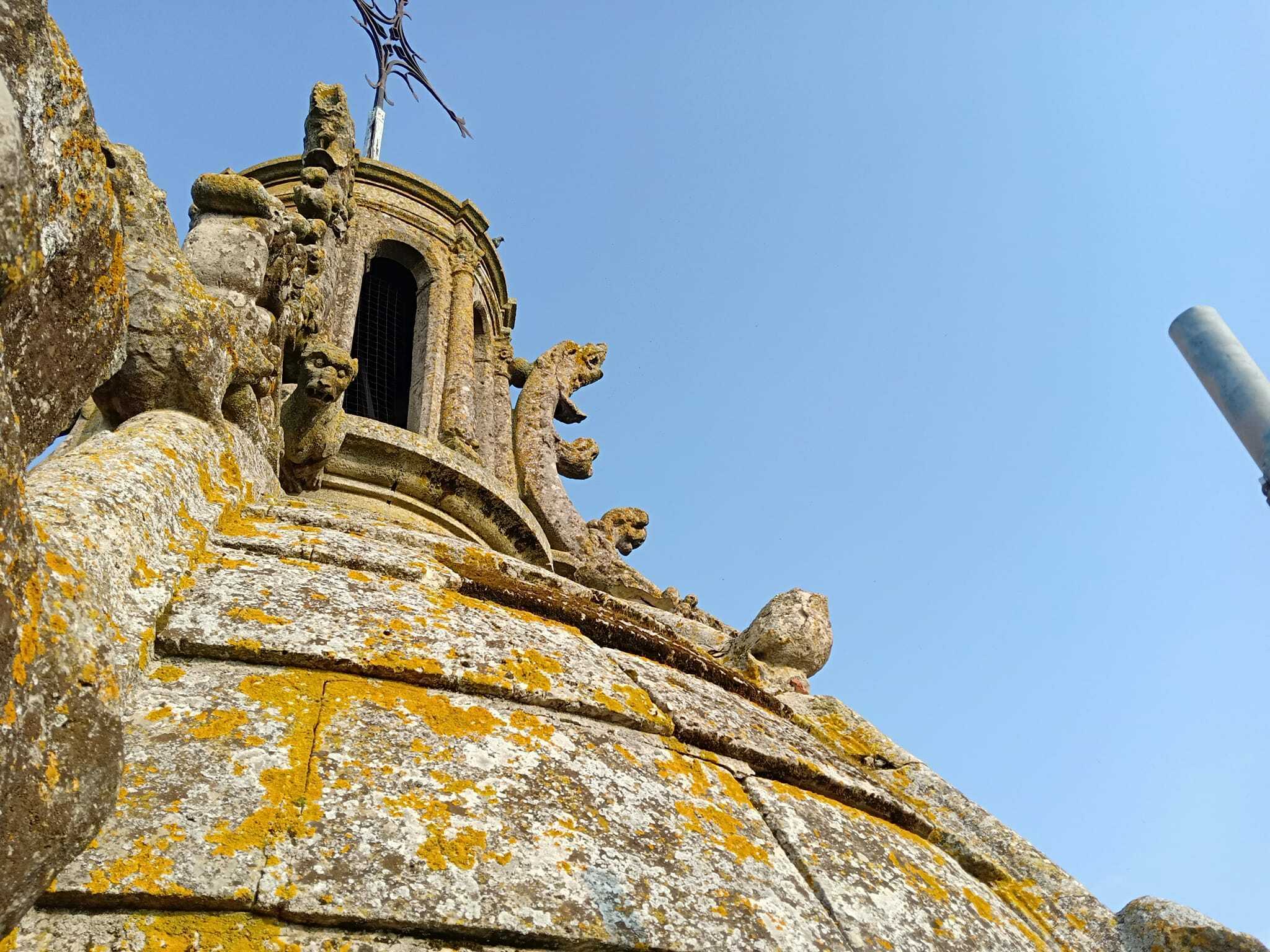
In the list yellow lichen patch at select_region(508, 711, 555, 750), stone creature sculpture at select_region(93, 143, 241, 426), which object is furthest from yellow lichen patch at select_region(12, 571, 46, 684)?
stone creature sculpture at select_region(93, 143, 241, 426)

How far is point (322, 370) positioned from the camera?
206 inches

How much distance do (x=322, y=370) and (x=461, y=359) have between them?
240 inches

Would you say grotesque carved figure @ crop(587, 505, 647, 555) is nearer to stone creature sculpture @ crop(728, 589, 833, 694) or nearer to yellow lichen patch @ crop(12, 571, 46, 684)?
stone creature sculpture @ crop(728, 589, 833, 694)

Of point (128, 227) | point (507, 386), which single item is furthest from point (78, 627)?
point (507, 386)

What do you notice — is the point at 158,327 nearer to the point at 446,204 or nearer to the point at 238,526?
the point at 238,526

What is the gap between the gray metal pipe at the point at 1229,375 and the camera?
12.0 feet

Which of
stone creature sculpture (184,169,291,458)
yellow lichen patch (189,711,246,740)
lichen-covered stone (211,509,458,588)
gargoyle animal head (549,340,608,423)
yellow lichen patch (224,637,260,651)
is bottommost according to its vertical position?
yellow lichen patch (189,711,246,740)

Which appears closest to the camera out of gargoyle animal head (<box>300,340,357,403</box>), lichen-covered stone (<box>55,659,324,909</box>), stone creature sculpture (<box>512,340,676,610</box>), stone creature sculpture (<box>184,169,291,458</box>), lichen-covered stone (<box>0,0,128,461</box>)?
lichen-covered stone (<box>0,0,128,461</box>)

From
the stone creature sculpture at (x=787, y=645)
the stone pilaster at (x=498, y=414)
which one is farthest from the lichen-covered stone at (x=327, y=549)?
the stone pilaster at (x=498, y=414)

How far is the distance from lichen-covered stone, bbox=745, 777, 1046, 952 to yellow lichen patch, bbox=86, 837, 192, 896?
56.0 inches

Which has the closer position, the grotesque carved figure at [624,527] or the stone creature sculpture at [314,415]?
the stone creature sculpture at [314,415]

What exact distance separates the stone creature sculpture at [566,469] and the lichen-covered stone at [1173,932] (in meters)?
4.58

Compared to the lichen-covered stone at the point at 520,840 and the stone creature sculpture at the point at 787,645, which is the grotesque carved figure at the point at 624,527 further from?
the lichen-covered stone at the point at 520,840

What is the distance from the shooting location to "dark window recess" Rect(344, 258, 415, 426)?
11672mm
